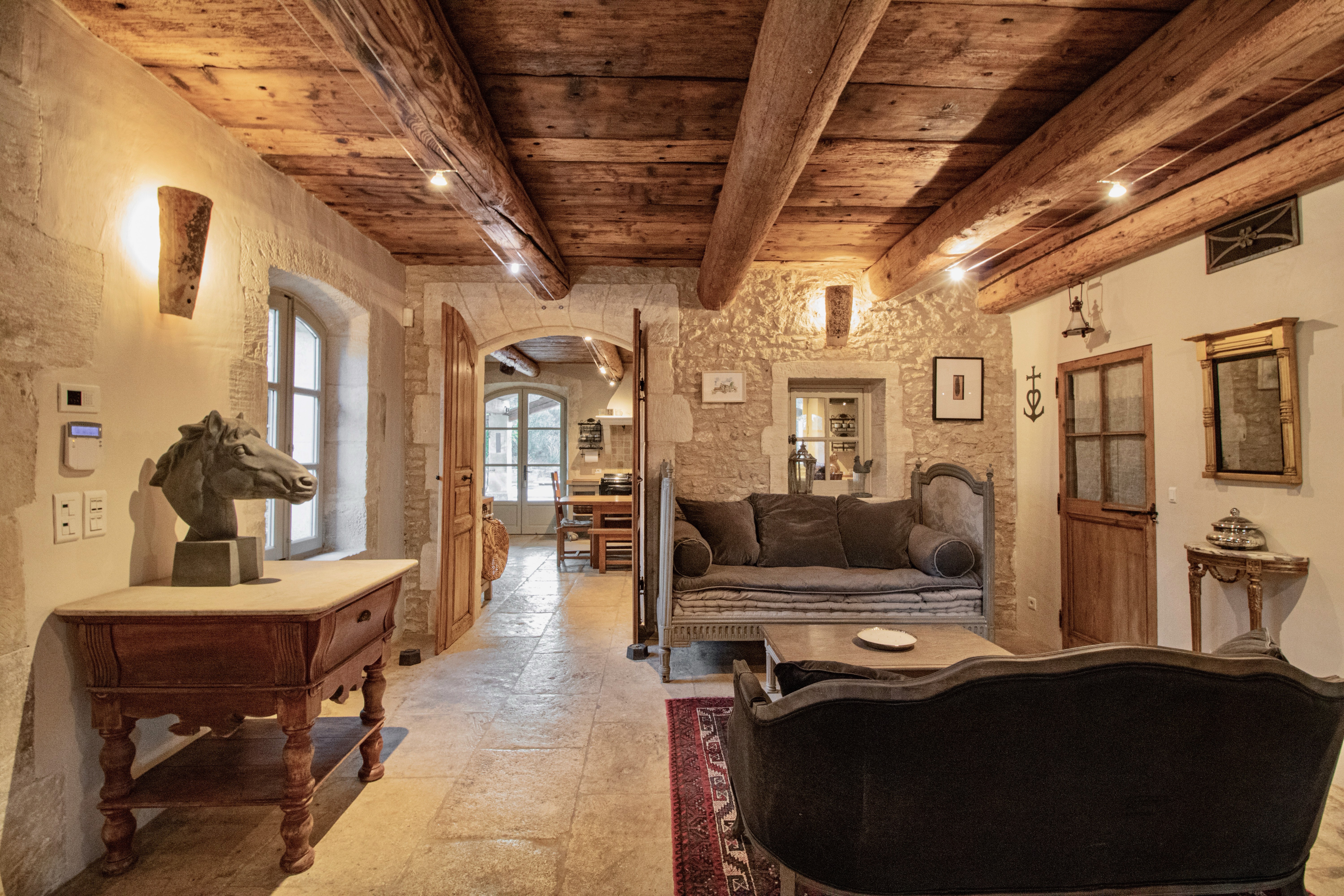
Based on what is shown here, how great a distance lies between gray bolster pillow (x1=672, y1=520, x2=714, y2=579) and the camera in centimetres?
359

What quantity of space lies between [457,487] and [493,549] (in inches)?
53.3

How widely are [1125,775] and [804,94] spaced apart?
188 cm

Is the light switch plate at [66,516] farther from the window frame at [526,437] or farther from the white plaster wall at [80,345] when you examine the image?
the window frame at [526,437]

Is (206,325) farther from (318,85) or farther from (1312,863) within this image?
(1312,863)

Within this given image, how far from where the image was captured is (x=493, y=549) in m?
5.30

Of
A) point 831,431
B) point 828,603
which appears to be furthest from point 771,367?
point 828,603

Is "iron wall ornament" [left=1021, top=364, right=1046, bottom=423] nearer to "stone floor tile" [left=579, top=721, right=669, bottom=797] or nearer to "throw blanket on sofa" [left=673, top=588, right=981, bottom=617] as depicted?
"throw blanket on sofa" [left=673, top=588, right=981, bottom=617]

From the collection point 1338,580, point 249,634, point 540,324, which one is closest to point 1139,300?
point 1338,580

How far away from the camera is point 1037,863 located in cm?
132

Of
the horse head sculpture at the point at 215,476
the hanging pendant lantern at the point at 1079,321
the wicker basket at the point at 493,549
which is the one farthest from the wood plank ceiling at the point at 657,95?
the wicker basket at the point at 493,549

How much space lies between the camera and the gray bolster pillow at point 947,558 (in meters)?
3.61

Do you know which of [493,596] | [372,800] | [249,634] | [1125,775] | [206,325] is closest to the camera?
[1125,775]

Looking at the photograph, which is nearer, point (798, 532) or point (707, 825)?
point (707, 825)

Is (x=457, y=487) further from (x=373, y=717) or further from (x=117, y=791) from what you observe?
(x=117, y=791)
